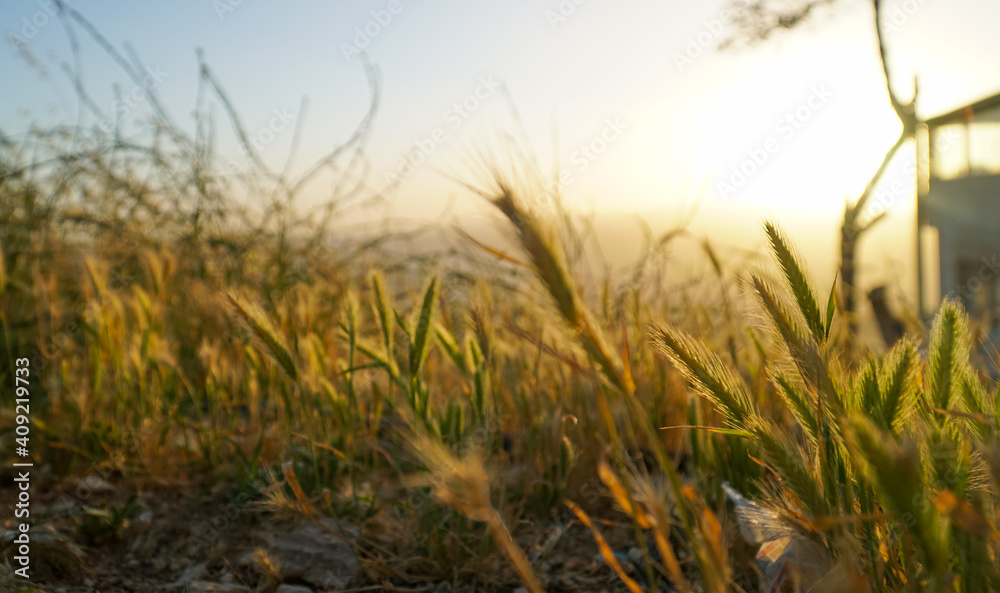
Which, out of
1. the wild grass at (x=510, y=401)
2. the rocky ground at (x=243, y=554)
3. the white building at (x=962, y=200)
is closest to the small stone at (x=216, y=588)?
the rocky ground at (x=243, y=554)

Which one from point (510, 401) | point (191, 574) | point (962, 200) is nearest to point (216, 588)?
point (191, 574)

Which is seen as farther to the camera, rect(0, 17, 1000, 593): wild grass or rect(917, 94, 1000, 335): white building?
rect(917, 94, 1000, 335): white building

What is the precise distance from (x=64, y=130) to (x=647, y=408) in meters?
3.65

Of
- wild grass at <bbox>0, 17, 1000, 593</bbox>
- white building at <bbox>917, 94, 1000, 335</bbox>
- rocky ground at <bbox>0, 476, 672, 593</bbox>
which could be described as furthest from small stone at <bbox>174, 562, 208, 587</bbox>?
A: white building at <bbox>917, 94, 1000, 335</bbox>

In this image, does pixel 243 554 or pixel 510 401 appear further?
pixel 510 401

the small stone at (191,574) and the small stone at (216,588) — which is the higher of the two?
the small stone at (216,588)

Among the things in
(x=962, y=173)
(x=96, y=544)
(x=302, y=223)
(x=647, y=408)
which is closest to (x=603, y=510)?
(x=647, y=408)

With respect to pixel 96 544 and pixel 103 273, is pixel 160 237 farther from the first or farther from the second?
pixel 96 544

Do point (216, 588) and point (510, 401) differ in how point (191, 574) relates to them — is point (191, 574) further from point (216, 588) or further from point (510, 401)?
point (510, 401)

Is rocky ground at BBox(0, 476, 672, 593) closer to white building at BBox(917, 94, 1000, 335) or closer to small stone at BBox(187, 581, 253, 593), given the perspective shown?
small stone at BBox(187, 581, 253, 593)

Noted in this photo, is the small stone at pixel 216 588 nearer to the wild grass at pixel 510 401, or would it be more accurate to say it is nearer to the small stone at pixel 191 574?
the small stone at pixel 191 574

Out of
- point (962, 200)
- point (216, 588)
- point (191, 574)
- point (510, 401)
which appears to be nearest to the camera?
point (216, 588)

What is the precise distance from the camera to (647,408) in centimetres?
181

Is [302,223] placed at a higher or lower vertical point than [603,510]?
higher
